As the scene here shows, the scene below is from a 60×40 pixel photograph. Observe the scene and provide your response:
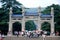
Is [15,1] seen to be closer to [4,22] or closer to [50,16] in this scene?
[4,22]

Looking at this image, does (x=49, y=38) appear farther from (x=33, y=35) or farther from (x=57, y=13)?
(x=57, y=13)

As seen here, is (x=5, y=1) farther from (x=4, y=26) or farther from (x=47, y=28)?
(x=47, y=28)

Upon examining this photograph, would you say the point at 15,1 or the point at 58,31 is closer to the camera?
the point at 58,31

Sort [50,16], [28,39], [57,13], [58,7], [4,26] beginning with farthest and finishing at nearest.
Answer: [58,7], [57,13], [4,26], [50,16], [28,39]

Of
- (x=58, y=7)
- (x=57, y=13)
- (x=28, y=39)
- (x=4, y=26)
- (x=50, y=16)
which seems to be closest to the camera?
(x=28, y=39)

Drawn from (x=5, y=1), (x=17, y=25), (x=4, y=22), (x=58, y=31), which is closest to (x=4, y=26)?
(x=4, y=22)

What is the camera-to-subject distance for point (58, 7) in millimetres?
40844

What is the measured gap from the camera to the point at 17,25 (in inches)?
1513

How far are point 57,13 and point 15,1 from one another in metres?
8.19

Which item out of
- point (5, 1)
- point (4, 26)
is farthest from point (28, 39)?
point (5, 1)

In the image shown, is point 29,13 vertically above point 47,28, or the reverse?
point 29,13

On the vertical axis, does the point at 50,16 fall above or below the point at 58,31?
above

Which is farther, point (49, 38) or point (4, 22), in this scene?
point (4, 22)

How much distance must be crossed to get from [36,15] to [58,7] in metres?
9.02
